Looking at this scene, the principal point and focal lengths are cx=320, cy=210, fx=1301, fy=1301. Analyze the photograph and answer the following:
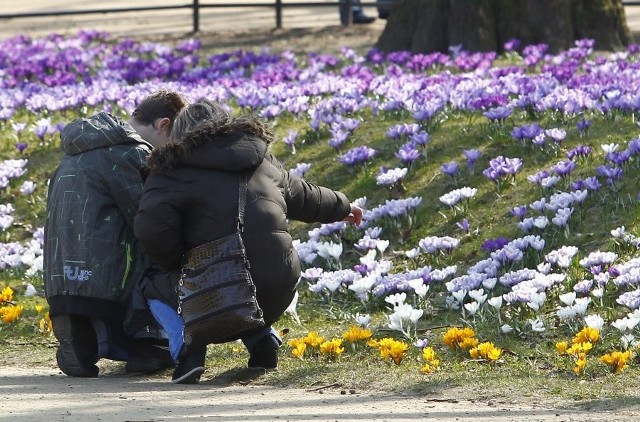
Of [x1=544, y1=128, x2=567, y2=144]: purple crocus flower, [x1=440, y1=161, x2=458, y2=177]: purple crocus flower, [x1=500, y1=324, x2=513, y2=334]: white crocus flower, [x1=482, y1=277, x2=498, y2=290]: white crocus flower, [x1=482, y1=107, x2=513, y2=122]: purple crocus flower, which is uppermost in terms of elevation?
[x1=482, y1=107, x2=513, y2=122]: purple crocus flower

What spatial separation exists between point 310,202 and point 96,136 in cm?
103

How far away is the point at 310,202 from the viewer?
19.8 ft

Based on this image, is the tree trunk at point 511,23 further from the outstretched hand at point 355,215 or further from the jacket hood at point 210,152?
the jacket hood at point 210,152

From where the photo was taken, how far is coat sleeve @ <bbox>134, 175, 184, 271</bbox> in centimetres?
542

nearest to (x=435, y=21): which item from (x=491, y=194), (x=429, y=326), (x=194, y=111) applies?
(x=491, y=194)

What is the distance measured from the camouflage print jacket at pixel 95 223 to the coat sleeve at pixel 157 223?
0.41 m

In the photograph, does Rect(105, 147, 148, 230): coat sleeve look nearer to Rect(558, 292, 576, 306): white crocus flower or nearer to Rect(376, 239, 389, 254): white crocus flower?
Rect(376, 239, 389, 254): white crocus flower

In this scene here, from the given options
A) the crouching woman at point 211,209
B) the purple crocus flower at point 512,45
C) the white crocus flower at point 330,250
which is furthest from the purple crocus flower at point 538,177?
the purple crocus flower at point 512,45

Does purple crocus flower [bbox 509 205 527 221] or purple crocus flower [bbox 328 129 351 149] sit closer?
purple crocus flower [bbox 509 205 527 221]

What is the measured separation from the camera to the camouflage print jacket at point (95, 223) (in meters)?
5.86

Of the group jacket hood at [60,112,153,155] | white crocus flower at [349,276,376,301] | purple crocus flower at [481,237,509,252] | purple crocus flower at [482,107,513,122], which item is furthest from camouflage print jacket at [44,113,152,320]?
purple crocus flower at [482,107,513,122]

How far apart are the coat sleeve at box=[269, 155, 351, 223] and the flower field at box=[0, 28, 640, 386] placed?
21.5 inches

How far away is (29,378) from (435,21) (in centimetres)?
750

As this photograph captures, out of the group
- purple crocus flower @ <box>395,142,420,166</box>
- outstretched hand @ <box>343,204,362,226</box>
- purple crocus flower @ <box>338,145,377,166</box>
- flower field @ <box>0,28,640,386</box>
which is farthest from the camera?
purple crocus flower @ <box>338,145,377,166</box>
